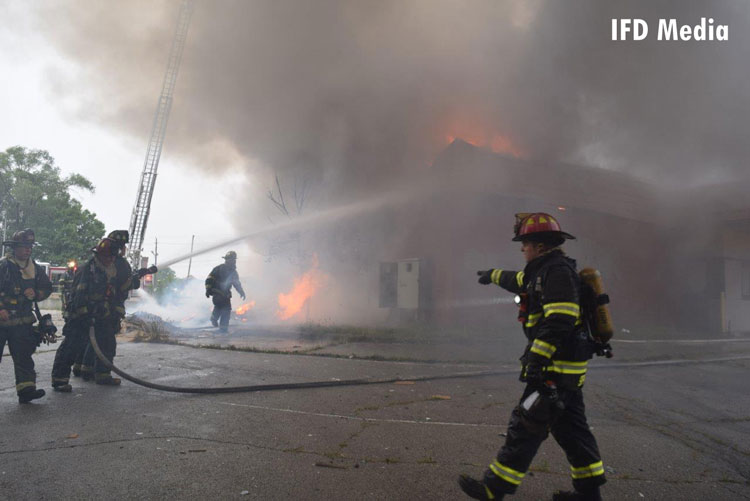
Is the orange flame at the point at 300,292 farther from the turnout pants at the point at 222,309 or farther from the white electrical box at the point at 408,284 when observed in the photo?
the turnout pants at the point at 222,309

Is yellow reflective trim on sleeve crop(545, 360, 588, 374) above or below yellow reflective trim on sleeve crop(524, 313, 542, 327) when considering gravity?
below

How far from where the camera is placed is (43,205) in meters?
28.7

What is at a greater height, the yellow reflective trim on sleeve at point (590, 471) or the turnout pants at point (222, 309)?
the turnout pants at point (222, 309)

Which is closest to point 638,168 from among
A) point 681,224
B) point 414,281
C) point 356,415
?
point 681,224

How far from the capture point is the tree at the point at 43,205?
27766 millimetres

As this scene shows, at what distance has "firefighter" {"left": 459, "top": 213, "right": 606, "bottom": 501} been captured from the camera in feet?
6.98

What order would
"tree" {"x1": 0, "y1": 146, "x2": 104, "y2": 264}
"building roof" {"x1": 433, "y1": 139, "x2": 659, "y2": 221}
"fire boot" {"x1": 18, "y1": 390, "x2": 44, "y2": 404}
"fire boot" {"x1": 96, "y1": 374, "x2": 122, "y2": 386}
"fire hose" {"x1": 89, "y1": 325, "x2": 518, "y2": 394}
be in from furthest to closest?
"tree" {"x1": 0, "y1": 146, "x2": 104, "y2": 264} < "building roof" {"x1": 433, "y1": 139, "x2": 659, "y2": 221} < "fire boot" {"x1": 96, "y1": 374, "x2": 122, "y2": 386} < "fire hose" {"x1": 89, "y1": 325, "x2": 518, "y2": 394} < "fire boot" {"x1": 18, "y1": 390, "x2": 44, "y2": 404}

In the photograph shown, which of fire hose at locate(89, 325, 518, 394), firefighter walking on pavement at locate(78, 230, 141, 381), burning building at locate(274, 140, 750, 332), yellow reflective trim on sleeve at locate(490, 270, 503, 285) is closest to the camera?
yellow reflective trim on sleeve at locate(490, 270, 503, 285)

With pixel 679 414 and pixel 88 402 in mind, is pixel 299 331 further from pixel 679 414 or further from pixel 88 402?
pixel 679 414

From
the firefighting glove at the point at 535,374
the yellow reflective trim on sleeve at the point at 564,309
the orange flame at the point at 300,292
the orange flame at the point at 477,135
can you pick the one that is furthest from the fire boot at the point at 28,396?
the orange flame at the point at 477,135

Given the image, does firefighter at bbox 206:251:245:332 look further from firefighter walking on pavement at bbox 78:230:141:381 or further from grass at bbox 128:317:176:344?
firefighter walking on pavement at bbox 78:230:141:381

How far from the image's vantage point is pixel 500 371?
5613 millimetres

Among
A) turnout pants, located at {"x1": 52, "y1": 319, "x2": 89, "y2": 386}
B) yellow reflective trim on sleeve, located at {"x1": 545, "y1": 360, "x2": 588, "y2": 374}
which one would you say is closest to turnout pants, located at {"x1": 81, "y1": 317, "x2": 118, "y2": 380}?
turnout pants, located at {"x1": 52, "y1": 319, "x2": 89, "y2": 386}

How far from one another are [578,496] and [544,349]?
2.57ft
